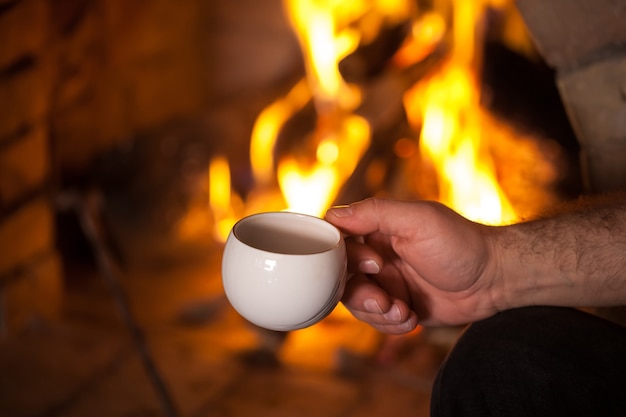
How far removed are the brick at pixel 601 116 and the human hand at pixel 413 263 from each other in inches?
19.3

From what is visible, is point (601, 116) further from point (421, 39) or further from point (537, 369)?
point (421, 39)

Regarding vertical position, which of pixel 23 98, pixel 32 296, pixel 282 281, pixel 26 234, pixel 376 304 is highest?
pixel 23 98

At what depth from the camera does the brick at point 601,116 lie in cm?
153

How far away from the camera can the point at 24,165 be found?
6.94 ft

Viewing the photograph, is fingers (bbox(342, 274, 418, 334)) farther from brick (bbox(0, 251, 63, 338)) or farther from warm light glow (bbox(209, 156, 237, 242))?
warm light glow (bbox(209, 156, 237, 242))

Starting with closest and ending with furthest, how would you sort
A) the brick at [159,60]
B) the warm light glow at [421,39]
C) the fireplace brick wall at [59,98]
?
the fireplace brick wall at [59,98], the warm light glow at [421,39], the brick at [159,60]

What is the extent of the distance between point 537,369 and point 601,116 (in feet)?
2.33

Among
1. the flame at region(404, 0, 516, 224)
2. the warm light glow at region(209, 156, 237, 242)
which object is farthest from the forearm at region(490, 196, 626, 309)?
the warm light glow at region(209, 156, 237, 242)

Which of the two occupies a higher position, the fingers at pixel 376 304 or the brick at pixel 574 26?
the brick at pixel 574 26

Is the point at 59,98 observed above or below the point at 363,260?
above

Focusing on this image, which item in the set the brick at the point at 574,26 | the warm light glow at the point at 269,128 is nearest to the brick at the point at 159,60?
the warm light glow at the point at 269,128

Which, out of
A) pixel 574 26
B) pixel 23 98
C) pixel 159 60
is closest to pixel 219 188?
pixel 159 60

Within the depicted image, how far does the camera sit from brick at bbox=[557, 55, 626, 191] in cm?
153

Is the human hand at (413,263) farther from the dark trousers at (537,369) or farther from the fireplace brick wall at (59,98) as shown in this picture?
the fireplace brick wall at (59,98)
